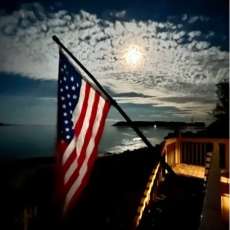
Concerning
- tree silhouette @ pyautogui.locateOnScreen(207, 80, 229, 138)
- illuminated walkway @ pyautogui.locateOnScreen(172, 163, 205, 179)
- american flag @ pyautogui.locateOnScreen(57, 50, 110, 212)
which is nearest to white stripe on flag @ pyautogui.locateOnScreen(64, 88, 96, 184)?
american flag @ pyautogui.locateOnScreen(57, 50, 110, 212)

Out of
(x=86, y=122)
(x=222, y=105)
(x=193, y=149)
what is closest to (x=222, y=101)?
(x=222, y=105)

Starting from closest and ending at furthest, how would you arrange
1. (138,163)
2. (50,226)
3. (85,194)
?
1. (50,226)
2. (85,194)
3. (138,163)

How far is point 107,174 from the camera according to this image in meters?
22.2

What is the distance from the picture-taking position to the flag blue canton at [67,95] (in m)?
3.01

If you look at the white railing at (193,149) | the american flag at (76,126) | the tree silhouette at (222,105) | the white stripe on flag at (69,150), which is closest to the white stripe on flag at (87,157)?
the american flag at (76,126)

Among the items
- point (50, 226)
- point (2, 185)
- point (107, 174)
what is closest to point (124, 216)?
point (50, 226)

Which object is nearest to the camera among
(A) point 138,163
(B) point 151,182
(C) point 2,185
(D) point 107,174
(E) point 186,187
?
(B) point 151,182

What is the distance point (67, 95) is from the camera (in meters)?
3.08

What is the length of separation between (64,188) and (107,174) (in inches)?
772

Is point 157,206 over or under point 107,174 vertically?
over

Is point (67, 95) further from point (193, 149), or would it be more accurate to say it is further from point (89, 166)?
point (193, 149)

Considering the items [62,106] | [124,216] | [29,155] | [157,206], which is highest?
[62,106]

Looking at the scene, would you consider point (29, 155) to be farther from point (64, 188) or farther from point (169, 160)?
point (64, 188)

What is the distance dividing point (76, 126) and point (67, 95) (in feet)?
1.27
